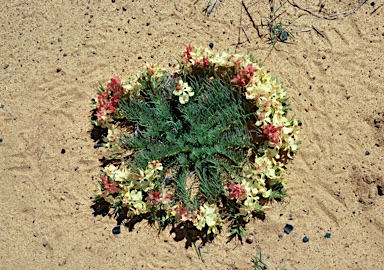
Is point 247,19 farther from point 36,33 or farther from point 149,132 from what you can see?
point 36,33

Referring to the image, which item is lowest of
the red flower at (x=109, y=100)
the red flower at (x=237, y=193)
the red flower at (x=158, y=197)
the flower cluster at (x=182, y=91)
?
the red flower at (x=158, y=197)

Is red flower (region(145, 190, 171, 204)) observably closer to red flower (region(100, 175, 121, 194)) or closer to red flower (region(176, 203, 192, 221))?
red flower (region(176, 203, 192, 221))

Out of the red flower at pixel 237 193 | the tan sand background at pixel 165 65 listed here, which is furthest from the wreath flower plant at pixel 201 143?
the tan sand background at pixel 165 65

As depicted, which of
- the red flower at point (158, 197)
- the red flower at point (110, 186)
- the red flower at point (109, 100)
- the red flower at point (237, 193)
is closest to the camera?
the red flower at point (237, 193)

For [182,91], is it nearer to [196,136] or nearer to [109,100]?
[196,136]

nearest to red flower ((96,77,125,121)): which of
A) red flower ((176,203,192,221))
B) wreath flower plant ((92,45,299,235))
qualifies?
wreath flower plant ((92,45,299,235))

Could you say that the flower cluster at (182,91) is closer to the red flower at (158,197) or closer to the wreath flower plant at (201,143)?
the wreath flower plant at (201,143)

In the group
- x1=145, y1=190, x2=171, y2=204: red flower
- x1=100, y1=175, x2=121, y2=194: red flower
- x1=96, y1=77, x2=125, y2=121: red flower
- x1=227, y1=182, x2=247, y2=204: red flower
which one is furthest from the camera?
x1=96, y1=77, x2=125, y2=121: red flower
